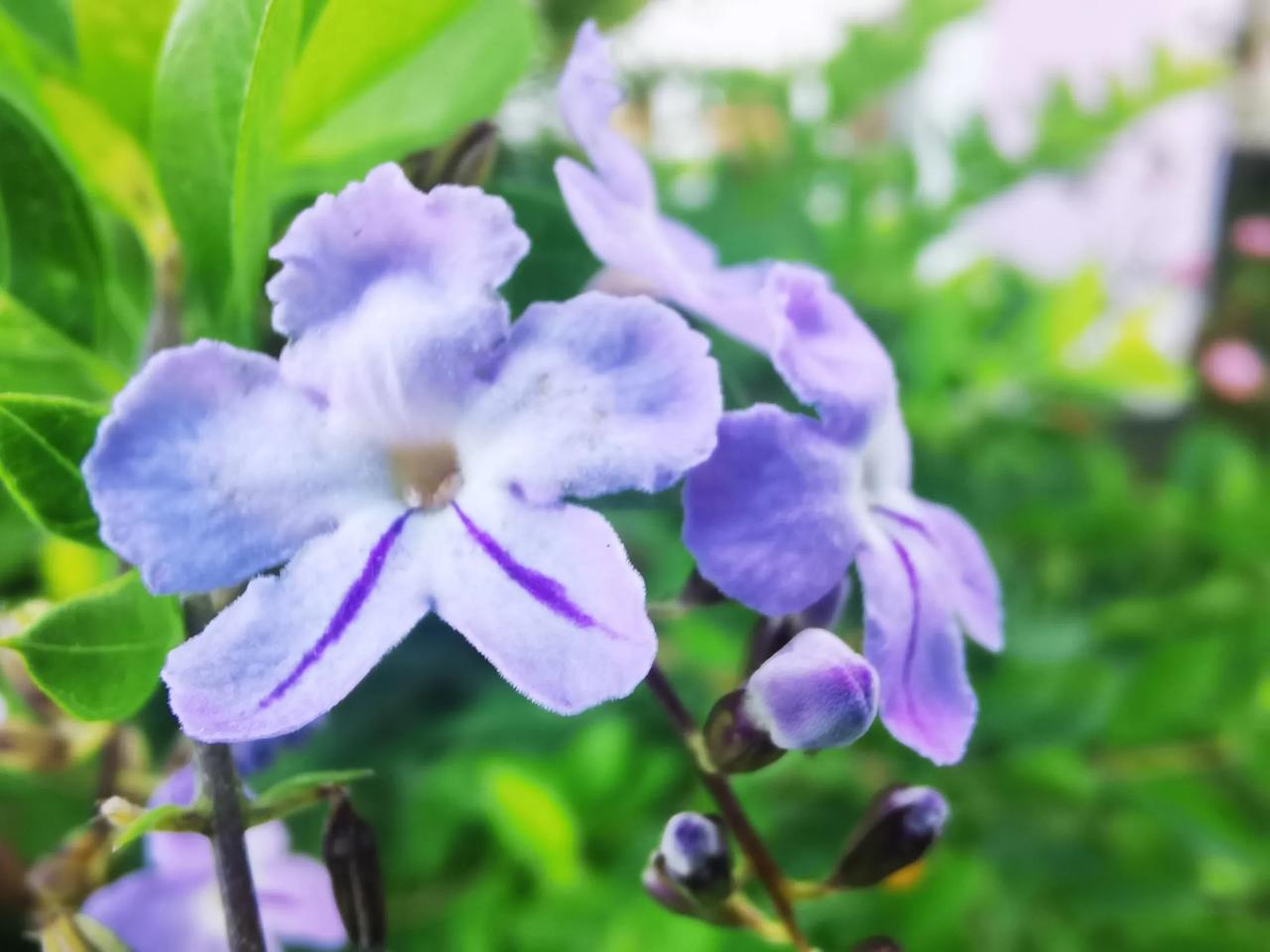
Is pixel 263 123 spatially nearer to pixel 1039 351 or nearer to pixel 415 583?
pixel 415 583

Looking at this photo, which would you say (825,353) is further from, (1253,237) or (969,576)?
(1253,237)

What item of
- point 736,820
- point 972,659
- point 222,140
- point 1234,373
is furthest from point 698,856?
point 1234,373

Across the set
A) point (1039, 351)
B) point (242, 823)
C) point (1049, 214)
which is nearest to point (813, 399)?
point (242, 823)

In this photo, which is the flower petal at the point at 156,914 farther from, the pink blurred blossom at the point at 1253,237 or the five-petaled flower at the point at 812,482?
the pink blurred blossom at the point at 1253,237

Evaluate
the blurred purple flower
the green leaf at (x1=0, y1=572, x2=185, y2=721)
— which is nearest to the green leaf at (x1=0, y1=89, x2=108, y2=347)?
the green leaf at (x1=0, y1=572, x2=185, y2=721)

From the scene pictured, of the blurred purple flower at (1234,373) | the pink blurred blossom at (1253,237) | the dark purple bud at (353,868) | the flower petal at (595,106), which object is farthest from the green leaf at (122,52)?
the pink blurred blossom at (1253,237)

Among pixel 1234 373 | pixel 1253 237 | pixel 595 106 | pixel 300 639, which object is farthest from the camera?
pixel 1253 237
